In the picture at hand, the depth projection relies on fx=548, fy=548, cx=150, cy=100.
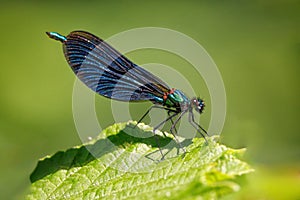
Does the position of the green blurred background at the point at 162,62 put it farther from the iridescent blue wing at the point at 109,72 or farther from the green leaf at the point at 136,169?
the green leaf at the point at 136,169

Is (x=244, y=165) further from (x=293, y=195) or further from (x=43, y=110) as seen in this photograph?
(x=43, y=110)

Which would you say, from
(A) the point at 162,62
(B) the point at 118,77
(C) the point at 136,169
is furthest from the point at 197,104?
(A) the point at 162,62

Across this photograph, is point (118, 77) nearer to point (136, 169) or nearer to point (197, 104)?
point (197, 104)

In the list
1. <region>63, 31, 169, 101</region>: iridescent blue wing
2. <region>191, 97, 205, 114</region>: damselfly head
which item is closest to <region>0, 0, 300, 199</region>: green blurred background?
<region>191, 97, 205, 114</region>: damselfly head

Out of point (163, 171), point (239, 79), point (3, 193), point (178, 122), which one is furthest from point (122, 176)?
point (239, 79)

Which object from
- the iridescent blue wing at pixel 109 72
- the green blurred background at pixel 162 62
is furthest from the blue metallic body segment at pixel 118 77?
the green blurred background at pixel 162 62

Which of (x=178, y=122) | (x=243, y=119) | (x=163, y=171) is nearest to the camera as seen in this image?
(x=163, y=171)
